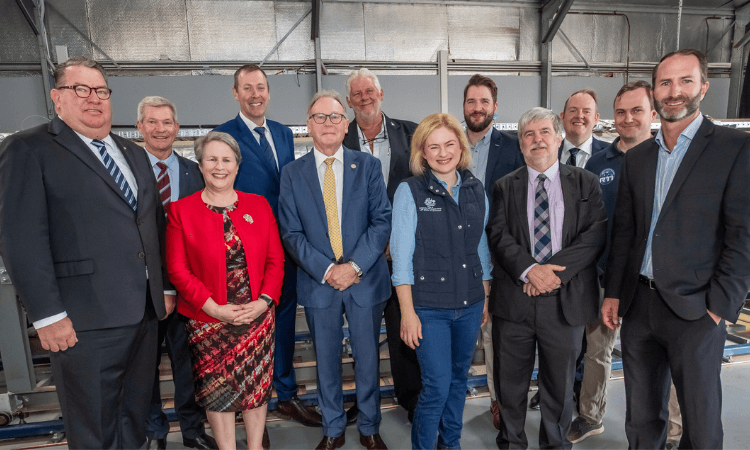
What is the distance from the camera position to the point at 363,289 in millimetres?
2041

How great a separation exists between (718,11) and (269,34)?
812 centimetres

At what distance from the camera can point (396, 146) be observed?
254cm

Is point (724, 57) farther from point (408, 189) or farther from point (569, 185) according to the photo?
point (408, 189)


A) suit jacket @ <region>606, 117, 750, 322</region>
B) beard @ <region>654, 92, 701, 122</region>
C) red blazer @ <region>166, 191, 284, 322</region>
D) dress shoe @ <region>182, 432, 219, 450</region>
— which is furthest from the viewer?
dress shoe @ <region>182, 432, 219, 450</region>

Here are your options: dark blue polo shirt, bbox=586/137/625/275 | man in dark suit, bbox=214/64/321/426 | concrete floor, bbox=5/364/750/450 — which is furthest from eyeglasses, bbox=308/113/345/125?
concrete floor, bbox=5/364/750/450

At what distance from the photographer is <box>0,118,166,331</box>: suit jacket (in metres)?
1.40

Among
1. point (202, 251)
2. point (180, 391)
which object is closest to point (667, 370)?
point (202, 251)

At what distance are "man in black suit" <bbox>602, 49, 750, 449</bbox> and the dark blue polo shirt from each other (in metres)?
0.54

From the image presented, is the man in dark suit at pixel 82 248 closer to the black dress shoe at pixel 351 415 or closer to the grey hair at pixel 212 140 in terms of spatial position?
the grey hair at pixel 212 140

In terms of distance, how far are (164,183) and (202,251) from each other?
71 centimetres

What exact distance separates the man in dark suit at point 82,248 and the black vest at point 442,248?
1170 millimetres

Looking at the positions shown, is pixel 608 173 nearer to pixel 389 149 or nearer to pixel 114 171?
pixel 389 149

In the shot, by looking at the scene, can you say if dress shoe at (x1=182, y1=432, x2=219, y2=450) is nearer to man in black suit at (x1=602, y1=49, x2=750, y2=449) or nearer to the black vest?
the black vest

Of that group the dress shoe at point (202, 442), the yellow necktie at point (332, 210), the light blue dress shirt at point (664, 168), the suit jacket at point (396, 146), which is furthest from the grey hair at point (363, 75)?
the dress shoe at point (202, 442)
